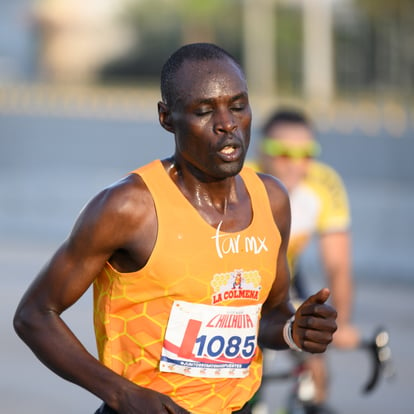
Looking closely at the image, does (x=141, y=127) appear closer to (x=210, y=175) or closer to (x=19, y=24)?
(x=210, y=175)

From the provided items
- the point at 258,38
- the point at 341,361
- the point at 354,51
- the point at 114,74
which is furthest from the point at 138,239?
the point at 114,74

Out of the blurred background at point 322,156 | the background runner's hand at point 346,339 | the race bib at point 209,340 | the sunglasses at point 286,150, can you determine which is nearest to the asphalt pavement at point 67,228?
the blurred background at point 322,156

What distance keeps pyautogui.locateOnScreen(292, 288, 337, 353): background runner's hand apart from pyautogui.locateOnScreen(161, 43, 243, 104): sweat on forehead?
2.40 ft

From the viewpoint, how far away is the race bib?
3.41 metres

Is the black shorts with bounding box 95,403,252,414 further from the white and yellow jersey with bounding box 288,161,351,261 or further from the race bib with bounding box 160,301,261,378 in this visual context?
the white and yellow jersey with bounding box 288,161,351,261

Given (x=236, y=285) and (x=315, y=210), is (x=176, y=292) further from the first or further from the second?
(x=315, y=210)

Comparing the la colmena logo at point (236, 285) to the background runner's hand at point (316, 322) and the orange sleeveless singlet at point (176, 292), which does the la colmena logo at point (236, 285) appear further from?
the background runner's hand at point (316, 322)

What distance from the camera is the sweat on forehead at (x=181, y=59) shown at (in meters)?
3.47

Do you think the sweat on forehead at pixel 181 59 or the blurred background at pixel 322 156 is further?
the blurred background at pixel 322 156

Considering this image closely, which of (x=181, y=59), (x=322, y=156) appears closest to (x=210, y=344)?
(x=181, y=59)

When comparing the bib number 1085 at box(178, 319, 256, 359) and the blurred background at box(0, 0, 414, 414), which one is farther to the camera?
the blurred background at box(0, 0, 414, 414)

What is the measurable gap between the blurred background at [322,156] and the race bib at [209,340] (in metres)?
4.56

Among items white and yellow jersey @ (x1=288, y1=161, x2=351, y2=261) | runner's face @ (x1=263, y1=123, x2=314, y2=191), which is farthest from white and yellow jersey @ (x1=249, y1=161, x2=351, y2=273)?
runner's face @ (x1=263, y1=123, x2=314, y2=191)

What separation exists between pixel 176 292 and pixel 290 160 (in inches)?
114
